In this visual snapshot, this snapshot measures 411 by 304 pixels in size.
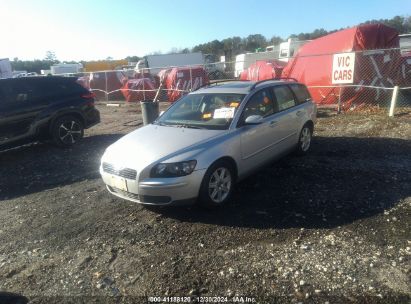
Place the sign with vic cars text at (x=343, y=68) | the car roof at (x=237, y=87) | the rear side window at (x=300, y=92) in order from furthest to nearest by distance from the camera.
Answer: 1. the sign with vic cars text at (x=343, y=68)
2. the rear side window at (x=300, y=92)
3. the car roof at (x=237, y=87)

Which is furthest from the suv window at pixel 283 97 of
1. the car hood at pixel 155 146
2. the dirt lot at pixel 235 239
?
the car hood at pixel 155 146

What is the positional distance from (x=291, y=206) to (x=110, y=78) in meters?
18.8

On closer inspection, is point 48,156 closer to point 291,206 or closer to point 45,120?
point 45,120

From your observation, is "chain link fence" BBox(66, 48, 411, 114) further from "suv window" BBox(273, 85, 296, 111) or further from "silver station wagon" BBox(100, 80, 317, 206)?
"silver station wagon" BBox(100, 80, 317, 206)

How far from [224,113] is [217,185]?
113 cm

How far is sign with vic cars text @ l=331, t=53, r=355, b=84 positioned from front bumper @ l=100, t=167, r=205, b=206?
328 inches

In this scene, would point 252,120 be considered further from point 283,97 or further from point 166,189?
point 166,189

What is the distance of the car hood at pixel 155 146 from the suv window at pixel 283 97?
64.5 inches

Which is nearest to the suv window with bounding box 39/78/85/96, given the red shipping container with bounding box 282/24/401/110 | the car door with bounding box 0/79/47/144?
the car door with bounding box 0/79/47/144

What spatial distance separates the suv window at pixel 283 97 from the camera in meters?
5.95

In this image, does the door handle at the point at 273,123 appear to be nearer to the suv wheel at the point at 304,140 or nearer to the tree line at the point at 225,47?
the suv wheel at the point at 304,140

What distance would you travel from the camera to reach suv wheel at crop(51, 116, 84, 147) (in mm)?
8492

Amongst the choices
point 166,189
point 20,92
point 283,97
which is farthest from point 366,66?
point 20,92

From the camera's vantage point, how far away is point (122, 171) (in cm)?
447
